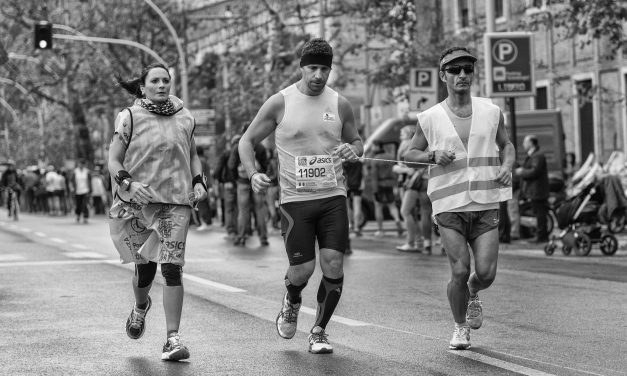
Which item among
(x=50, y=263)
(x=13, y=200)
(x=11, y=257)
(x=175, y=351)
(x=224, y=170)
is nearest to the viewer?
(x=175, y=351)

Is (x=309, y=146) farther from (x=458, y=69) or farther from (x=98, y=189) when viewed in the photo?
(x=98, y=189)

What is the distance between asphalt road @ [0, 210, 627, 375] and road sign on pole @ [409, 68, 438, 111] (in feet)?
20.9

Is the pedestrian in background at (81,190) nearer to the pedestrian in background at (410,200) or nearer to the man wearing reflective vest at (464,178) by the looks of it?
the pedestrian in background at (410,200)

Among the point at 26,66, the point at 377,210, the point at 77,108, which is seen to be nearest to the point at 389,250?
the point at 377,210

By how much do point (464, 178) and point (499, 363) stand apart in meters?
1.25

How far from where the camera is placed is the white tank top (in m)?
8.42

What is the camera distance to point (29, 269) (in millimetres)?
16578

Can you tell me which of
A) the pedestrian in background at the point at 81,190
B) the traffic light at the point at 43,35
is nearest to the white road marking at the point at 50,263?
the pedestrian in background at the point at 81,190

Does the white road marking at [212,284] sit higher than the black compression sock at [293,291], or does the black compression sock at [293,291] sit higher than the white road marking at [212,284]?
the black compression sock at [293,291]

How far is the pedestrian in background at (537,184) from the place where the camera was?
71.1 ft

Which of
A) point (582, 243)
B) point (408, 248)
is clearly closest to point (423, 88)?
point (408, 248)

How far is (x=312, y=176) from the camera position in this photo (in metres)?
8.41

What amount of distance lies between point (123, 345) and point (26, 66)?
5865 cm

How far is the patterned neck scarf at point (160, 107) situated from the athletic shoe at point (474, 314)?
7.03 ft
